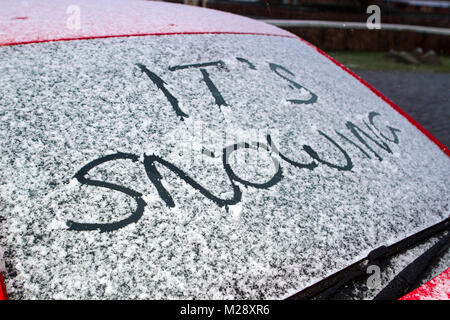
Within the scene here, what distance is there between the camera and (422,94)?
514 cm

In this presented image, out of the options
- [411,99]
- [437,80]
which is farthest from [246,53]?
[437,80]

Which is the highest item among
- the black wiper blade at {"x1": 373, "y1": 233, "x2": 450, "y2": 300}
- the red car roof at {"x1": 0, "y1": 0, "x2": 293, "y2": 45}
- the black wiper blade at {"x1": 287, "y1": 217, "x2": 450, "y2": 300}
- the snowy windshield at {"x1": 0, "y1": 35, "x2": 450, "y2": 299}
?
the red car roof at {"x1": 0, "y1": 0, "x2": 293, "y2": 45}

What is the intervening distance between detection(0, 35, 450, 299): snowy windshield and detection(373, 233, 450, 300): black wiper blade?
2.8 inches

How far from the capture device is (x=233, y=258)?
666 millimetres

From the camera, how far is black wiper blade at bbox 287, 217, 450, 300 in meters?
0.70

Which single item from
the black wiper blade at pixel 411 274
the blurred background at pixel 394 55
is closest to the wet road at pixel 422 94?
the blurred background at pixel 394 55

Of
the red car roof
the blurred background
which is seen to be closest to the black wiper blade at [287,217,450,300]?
the red car roof

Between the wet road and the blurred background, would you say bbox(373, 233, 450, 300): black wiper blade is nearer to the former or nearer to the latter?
the wet road

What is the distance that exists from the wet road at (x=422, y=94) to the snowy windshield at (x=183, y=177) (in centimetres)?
257

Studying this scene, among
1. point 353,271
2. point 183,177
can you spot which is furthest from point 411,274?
point 183,177

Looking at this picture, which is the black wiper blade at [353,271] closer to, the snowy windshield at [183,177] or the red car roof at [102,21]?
the snowy windshield at [183,177]

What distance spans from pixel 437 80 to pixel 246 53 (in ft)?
21.5

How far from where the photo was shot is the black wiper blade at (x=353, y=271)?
0.70m

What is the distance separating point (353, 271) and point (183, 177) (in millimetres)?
427
